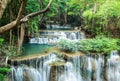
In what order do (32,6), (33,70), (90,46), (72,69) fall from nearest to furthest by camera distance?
(33,70), (72,69), (90,46), (32,6)

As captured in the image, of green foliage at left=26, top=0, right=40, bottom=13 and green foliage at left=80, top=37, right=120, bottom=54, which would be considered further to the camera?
green foliage at left=26, top=0, right=40, bottom=13

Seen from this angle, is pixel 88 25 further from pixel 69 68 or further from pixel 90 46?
pixel 69 68

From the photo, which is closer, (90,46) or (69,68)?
(69,68)

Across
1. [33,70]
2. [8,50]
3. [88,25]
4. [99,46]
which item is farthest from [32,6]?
[88,25]

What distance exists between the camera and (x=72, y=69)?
1272cm

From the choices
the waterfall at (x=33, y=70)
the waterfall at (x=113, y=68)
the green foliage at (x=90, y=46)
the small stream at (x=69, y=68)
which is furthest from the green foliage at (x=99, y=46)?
the waterfall at (x=33, y=70)

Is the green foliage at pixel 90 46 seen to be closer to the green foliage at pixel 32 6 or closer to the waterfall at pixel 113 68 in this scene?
the waterfall at pixel 113 68

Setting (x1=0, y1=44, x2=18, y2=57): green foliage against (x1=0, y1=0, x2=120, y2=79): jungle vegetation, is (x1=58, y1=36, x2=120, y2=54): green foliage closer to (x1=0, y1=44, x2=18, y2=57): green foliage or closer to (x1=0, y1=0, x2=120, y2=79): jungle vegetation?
(x1=0, y1=0, x2=120, y2=79): jungle vegetation

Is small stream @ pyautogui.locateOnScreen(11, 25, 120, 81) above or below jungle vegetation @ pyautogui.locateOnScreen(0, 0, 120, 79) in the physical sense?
below

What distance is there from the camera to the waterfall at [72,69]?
470 inches

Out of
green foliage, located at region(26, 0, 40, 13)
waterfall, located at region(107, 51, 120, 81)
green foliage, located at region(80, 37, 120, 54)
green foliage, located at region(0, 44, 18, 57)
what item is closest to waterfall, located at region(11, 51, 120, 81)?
→ waterfall, located at region(107, 51, 120, 81)

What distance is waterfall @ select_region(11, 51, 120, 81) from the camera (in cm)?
1194

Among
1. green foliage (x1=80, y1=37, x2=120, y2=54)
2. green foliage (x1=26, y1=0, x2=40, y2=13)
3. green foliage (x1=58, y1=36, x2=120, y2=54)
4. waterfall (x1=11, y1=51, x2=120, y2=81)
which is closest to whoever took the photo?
waterfall (x1=11, y1=51, x2=120, y2=81)

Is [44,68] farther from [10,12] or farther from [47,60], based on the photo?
[10,12]
